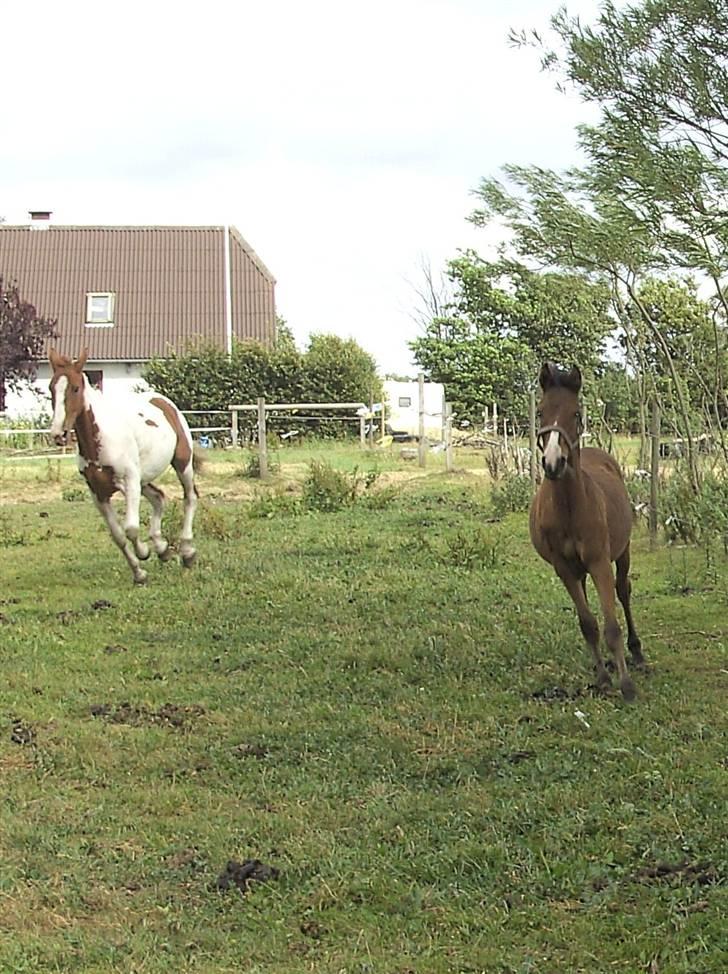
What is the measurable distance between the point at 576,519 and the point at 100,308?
32.5 m

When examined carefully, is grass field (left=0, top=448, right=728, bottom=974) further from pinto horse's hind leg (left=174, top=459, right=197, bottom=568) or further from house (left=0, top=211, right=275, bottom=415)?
house (left=0, top=211, right=275, bottom=415)

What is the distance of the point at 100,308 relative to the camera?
3697cm

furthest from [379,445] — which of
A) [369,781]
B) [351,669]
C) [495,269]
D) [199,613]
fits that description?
[369,781]

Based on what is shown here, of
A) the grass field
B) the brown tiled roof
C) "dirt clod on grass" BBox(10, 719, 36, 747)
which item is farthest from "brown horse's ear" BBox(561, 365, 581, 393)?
the brown tiled roof

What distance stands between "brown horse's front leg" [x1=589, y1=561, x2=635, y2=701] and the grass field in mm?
171

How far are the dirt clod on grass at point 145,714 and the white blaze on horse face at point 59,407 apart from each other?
4.06m

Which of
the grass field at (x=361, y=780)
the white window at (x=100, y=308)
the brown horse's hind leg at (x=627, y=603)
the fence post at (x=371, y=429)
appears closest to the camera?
the grass field at (x=361, y=780)

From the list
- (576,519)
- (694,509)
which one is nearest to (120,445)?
(694,509)

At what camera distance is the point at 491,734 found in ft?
18.3

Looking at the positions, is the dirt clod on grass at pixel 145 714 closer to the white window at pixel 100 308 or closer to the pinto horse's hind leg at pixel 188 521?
the pinto horse's hind leg at pixel 188 521

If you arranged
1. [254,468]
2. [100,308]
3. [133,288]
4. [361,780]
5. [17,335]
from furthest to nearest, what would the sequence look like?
[133,288], [100,308], [17,335], [254,468], [361,780]

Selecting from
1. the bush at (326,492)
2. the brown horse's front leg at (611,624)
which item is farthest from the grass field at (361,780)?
the bush at (326,492)

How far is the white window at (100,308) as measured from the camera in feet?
119

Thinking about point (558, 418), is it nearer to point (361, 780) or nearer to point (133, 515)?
point (361, 780)
